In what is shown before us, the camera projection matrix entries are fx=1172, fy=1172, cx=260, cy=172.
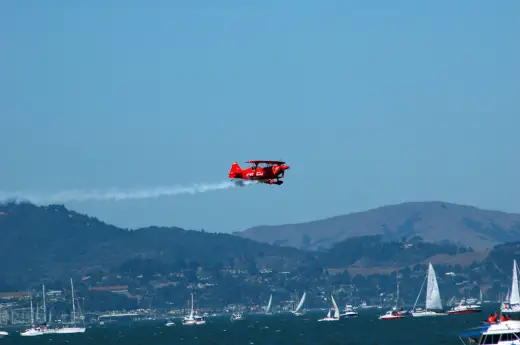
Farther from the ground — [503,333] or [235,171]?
[235,171]

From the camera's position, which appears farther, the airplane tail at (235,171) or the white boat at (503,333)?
the airplane tail at (235,171)

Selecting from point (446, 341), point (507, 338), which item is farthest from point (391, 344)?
point (507, 338)

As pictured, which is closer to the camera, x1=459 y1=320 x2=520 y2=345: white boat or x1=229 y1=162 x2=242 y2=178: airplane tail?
x1=459 y1=320 x2=520 y2=345: white boat

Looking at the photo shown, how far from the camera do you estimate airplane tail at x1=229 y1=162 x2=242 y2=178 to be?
442 feet

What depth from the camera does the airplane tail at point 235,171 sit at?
442 feet

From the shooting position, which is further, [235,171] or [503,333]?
[235,171]

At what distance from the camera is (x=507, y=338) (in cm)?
12319

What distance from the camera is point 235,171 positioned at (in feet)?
445

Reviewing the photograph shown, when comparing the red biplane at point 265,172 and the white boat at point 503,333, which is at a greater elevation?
the red biplane at point 265,172

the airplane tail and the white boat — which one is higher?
the airplane tail

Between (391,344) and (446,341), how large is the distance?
9257mm

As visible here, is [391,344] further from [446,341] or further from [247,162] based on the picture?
[247,162]

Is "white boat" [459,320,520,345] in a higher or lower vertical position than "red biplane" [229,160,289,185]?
lower

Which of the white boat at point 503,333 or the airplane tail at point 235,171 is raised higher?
the airplane tail at point 235,171
